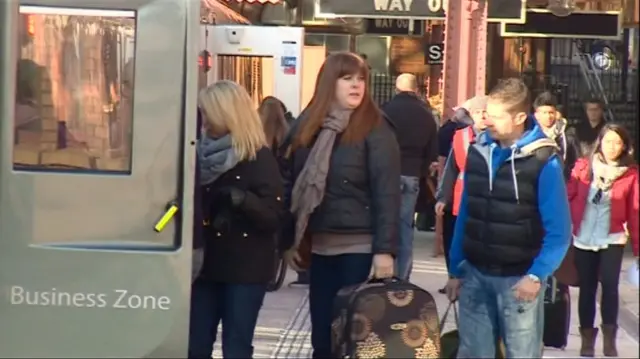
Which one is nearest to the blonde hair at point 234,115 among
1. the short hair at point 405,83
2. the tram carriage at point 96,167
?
the tram carriage at point 96,167

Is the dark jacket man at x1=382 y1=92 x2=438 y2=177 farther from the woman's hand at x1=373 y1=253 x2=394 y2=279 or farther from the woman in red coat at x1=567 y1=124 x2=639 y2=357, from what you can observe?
the woman's hand at x1=373 y1=253 x2=394 y2=279

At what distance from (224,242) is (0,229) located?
0.99 m

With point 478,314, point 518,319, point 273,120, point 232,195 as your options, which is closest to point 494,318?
point 478,314

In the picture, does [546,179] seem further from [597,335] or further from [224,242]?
[597,335]

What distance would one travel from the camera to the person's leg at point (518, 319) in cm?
543

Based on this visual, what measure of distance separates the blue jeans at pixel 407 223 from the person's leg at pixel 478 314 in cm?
356

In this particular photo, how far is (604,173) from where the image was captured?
8.05 meters

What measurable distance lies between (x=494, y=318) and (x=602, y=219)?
A: 2.65 meters

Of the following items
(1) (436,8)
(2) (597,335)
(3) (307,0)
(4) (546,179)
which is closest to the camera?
(4) (546,179)

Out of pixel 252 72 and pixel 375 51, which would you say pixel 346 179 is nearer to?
pixel 252 72

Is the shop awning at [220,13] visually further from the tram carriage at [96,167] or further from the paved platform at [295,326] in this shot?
the tram carriage at [96,167]

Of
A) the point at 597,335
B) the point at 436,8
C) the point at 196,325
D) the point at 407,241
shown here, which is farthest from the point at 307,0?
the point at 196,325

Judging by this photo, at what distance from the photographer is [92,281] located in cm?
546

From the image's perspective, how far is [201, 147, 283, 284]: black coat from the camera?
579 cm
